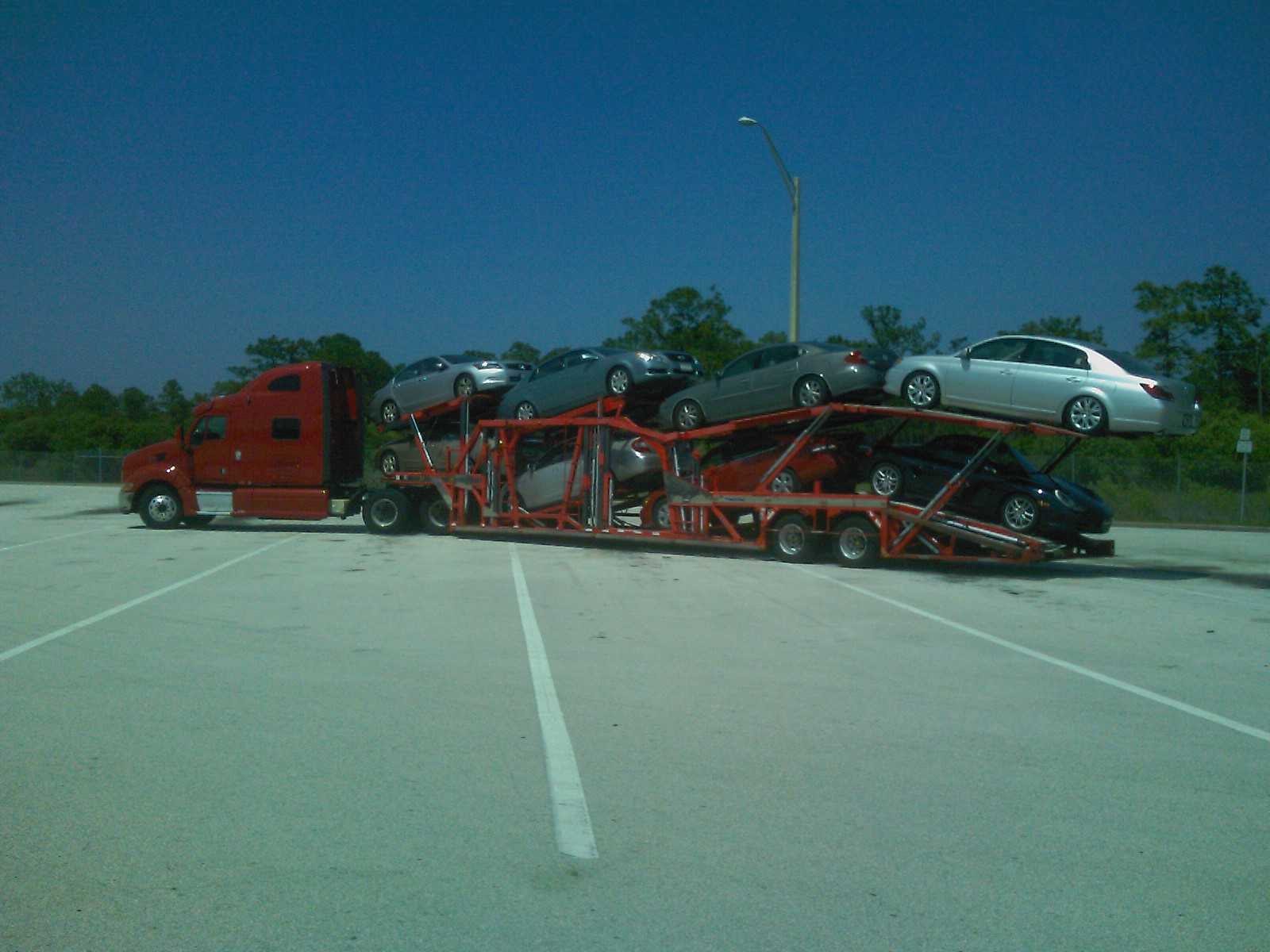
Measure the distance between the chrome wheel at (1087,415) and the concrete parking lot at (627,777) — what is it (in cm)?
352

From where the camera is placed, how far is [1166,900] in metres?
4.68

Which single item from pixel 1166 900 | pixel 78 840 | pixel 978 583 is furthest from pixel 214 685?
pixel 978 583

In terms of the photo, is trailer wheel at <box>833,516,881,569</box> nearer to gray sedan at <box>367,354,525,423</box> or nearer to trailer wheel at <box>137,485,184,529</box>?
gray sedan at <box>367,354,525,423</box>

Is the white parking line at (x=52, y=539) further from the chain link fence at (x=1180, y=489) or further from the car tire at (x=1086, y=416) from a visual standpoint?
the chain link fence at (x=1180, y=489)

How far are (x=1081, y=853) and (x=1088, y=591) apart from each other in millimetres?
11127

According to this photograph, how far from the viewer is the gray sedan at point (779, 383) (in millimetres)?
18156

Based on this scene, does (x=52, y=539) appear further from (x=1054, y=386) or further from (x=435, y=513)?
(x=1054, y=386)

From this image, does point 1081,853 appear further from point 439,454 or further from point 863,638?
point 439,454

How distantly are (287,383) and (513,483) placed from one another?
5061 millimetres

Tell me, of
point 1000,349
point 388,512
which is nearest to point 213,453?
point 388,512

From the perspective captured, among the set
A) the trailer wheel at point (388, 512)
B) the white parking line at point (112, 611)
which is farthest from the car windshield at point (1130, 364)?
the trailer wheel at point (388, 512)

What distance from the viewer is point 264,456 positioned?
23844 millimetres

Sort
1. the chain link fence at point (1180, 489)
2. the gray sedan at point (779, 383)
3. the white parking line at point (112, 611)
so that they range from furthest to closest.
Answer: the chain link fence at point (1180, 489) < the gray sedan at point (779, 383) < the white parking line at point (112, 611)

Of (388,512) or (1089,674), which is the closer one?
(1089,674)
